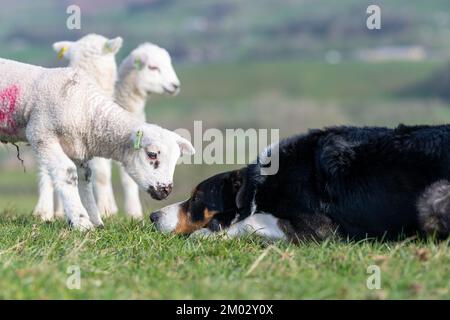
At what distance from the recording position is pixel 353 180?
7.51 metres

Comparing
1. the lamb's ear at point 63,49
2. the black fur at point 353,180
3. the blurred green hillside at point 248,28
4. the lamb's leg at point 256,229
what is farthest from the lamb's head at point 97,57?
the blurred green hillside at point 248,28

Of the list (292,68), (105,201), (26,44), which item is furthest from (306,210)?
(26,44)

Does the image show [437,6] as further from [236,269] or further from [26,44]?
[236,269]

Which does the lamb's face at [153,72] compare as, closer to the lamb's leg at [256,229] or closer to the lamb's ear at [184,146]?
the lamb's ear at [184,146]

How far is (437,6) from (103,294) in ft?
430

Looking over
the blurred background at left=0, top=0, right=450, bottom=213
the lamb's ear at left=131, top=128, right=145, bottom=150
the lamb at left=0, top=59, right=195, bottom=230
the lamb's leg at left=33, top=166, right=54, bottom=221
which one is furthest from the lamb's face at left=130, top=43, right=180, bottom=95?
the blurred background at left=0, top=0, right=450, bottom=213

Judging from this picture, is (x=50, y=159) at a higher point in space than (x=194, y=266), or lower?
higher

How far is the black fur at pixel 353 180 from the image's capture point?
7.24 metres

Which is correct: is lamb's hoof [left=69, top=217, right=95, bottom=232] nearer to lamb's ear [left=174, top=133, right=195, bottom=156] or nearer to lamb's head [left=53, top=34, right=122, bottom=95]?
lamb's ear [left=174, top=133, right=195, bottom=156]

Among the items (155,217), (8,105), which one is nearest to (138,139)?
(155,217)

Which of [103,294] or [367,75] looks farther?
[367,75]

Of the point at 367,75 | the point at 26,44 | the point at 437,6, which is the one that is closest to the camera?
the point at 367,75

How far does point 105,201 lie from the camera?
12.1 meters

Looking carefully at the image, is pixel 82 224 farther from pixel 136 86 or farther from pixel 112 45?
pixel 136 86
